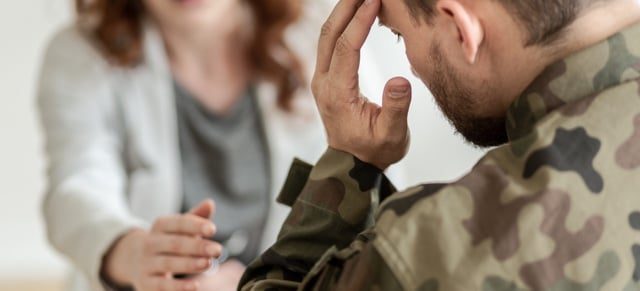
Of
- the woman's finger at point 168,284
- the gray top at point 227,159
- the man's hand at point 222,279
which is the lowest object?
the man's hand at point 222,279

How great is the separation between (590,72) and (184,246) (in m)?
0.39

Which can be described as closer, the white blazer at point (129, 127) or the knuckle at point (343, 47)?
the knuckle at point (343, 47)

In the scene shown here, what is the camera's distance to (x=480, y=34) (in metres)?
0.56

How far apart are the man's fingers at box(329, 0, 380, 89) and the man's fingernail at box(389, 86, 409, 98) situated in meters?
0.04

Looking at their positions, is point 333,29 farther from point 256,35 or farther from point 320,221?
point 256,35

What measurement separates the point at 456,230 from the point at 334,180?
144mm

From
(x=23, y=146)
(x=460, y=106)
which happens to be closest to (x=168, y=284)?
(x=460, y=106)

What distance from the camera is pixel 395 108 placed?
0.65 meters

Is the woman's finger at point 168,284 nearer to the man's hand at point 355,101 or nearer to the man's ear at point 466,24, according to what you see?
the man's hand at point 355,101

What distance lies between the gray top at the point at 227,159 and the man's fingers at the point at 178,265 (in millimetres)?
388

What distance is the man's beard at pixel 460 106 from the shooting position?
0.59 meters

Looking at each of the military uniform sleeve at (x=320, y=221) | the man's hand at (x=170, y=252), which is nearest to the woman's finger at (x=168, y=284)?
the man's hand at (x=170, y=252)

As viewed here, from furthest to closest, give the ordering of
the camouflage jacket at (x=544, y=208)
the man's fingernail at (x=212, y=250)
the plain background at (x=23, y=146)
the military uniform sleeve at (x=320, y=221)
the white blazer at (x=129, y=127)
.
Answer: the plain background at (x=23, y=146), the white blazer at (x=129, y=127), the man's fingernail at (x=212, y=250), the military uniform sleeve at (x=320, y=221), the camouflage jacket at (x=544, y=208)

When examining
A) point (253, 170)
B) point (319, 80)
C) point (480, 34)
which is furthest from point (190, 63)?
point (480, 34)
